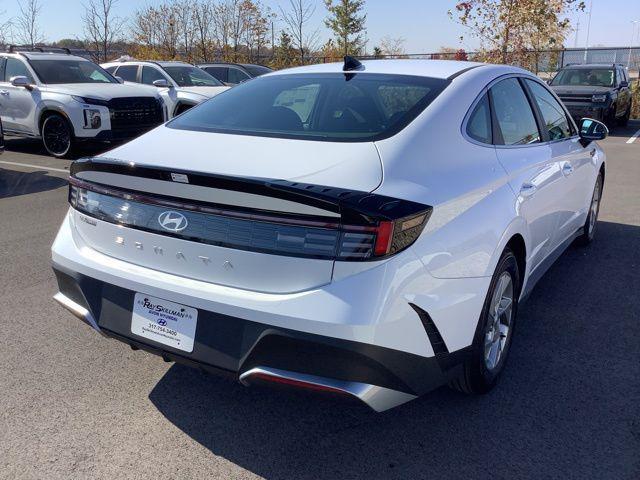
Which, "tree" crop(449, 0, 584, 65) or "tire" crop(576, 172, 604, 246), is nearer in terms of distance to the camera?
"tire" crop(576, 172, 604, 246)

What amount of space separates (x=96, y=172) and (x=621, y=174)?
9115 mm

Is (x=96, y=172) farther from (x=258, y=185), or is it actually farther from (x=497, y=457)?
(x=497, y=457)

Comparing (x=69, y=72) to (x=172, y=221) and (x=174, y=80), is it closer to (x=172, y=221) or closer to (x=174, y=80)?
(x=174, y=80)

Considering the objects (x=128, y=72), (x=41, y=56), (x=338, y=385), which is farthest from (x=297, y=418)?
(x=128, y=72)

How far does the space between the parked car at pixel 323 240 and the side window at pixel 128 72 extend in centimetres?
1118

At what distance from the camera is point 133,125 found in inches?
426

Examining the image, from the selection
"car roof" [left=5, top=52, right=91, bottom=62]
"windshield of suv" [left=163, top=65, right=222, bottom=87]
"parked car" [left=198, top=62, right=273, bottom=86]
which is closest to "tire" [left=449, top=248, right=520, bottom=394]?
"car roof" [left=5, top=52, right=91, bottom=62]

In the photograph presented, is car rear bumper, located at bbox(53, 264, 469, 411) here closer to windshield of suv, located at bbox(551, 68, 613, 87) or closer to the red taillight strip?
the red taillight strip

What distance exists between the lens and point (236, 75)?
1647 cm

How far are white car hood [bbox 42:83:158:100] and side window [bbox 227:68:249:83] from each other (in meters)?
5.11

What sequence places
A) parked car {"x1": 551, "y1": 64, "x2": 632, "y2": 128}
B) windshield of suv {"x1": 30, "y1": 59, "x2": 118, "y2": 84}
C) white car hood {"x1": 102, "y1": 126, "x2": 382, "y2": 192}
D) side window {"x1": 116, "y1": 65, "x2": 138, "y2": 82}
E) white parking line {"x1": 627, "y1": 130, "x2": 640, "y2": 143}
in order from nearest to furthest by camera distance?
white car hood {"x1": 102, "y1": 126, "x2": 382, "y2": 192}
windshield of suv {"x1": 30, "y1": 59, "x2": 118, "y2": 84}
side window {"x1": 116, "y1": 65, "x2": 138, "y2": 82}
white parking line {"x1": 627, "y1": 130, "x2": 640, "y2": 143}
parked car {"x1": 551, "y1": 64, "x2": 632, "y2": 128}

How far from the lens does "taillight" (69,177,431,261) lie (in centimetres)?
221

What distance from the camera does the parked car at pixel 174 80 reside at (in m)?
12.3

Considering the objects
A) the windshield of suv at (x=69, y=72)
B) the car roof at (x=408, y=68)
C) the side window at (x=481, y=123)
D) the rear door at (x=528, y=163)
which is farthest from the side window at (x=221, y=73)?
the side window at (x=481, y=123)
